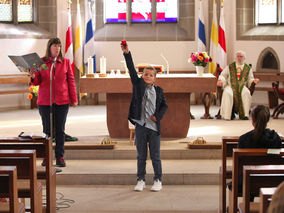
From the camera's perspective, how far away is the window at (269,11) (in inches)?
533

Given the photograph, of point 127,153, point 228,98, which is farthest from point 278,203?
point 228,98

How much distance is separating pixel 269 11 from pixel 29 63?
9.12m

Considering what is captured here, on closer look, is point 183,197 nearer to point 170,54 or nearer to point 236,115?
point 236,115

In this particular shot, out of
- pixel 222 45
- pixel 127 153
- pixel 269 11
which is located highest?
pixel 269 11

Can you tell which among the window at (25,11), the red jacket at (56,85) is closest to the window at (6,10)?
the window at (25,11)

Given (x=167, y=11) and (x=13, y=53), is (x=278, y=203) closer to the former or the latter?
(x=13, y=53)

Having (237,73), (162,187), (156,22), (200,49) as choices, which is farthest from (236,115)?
(162,187)

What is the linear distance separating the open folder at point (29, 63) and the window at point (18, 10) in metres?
7.90

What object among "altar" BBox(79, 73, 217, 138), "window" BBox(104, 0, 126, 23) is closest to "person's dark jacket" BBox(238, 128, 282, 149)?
"altar" BBox(79, 73, 217, 138)

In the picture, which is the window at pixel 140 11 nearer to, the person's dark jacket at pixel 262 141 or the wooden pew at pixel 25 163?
the person's dark jacket at pixel 262 141

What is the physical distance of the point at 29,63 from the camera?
596cm

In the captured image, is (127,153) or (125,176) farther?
(127,153)

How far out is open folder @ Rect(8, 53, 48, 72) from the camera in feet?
18.9

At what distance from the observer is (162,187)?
657cm
